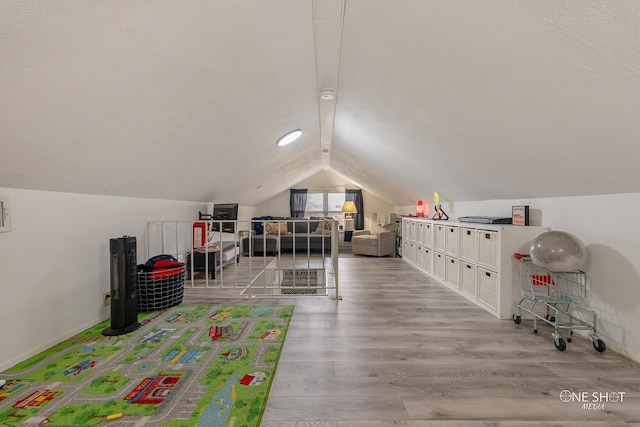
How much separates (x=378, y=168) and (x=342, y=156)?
100 centimetres

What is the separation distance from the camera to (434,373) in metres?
1.86

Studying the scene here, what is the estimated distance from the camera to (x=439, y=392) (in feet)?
5.49

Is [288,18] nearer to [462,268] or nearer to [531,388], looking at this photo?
[531,388]

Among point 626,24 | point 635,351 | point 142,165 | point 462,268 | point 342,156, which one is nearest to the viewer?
point 626,24

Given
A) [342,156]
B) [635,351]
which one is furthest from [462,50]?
[342,156]

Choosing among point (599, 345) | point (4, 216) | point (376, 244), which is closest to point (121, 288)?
point (4, 216)

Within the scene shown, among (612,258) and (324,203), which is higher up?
(324,203)

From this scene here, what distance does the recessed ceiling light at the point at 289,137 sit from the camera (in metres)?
3.85

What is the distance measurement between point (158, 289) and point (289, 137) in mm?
2545

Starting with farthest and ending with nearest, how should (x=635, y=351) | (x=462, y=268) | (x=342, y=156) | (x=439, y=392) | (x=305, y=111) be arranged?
(x=342, y=156), (x=462, y=268), (x=305, y=111), (x=635, y=351), (x=439, y=392)

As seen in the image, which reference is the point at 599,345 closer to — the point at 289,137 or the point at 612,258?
the point at 612,258

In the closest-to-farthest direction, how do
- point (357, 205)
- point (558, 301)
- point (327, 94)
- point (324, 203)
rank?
point (558, 301), point (327, 94), point (357, 205), point (324, 203)

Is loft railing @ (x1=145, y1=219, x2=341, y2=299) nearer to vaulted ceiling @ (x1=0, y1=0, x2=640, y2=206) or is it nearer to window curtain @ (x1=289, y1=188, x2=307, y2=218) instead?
vaulted ceiling @ (x1=0, y1=0, x2=640, y2=206)

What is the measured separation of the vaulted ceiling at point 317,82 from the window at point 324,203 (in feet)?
19.0
